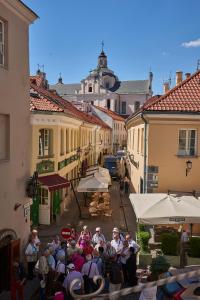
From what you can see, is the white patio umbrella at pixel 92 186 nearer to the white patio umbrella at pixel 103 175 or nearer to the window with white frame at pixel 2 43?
the white patio umbrella at pixel 103 175

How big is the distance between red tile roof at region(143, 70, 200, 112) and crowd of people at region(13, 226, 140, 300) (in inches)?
250

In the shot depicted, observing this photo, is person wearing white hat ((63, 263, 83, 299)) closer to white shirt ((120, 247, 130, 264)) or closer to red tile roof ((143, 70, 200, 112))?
white shirt ((120, 247, 130, 264))

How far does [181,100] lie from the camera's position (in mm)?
15039

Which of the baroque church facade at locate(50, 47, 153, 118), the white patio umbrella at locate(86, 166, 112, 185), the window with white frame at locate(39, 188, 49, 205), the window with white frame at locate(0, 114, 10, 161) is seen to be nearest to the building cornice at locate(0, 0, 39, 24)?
the window with white frame at locate(0, 114, 10, 161)

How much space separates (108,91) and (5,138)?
208 ft

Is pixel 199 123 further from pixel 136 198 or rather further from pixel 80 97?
pixel 80 97

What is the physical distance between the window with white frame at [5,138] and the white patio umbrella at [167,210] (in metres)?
4.92

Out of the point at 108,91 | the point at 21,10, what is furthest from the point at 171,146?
the point at 108,91

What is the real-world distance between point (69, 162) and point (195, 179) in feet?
29.4

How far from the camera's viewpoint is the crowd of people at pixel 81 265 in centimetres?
869

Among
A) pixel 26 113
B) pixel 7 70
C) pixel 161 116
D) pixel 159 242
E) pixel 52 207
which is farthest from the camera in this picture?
pixel 52 207

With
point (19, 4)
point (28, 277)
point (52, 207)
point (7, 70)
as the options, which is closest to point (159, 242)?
point (28, 277)

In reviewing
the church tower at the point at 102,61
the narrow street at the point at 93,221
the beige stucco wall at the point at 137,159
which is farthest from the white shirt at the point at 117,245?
the church tower at the point at 102,61

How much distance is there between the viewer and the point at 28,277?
10500 mm
